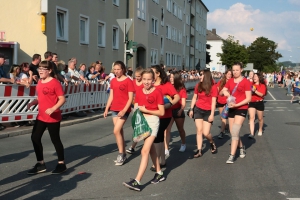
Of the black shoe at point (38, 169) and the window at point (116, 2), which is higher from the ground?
the window at point (116, 2)

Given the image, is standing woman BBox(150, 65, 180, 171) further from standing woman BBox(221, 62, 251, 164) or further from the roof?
the roof

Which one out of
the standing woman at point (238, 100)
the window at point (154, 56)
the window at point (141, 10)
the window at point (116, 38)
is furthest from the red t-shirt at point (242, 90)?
the window at point (154, 56)

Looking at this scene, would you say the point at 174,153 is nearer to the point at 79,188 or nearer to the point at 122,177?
the point at 122,177

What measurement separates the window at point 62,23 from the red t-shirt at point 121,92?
1375cm

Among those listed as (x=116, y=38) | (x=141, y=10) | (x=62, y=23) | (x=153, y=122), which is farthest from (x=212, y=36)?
(x=153, y=122)

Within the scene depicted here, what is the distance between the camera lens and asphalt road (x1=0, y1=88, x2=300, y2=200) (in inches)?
227

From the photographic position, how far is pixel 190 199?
549cm

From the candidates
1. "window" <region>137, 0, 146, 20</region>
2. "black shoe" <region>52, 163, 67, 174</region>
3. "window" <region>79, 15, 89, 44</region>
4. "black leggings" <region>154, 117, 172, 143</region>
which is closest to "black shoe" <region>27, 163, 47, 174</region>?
"black shoe" <region>52, 163, 67, 174</region>

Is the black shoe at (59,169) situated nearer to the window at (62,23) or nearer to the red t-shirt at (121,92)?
the red t-shirt at (121,92)

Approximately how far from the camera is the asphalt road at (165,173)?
18.9ft

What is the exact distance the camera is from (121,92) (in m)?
7.73

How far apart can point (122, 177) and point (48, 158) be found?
6.76 feet

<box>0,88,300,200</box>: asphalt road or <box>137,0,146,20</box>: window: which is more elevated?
<box>137,0,146,20</box>: window

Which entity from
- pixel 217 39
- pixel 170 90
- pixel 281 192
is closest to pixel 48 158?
pixel 170 90
